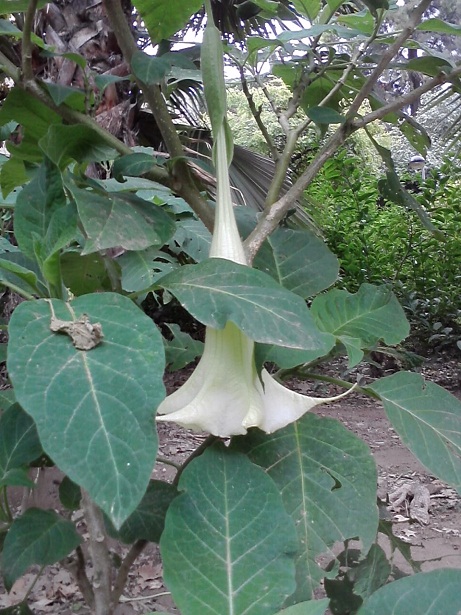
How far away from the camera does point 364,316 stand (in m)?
0.64

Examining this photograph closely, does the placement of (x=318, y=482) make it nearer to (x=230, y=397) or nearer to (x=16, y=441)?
(x=230, y=397)

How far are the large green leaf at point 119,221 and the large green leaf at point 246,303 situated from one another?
6 centimetres

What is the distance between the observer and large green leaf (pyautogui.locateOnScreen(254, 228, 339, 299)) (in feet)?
2.05

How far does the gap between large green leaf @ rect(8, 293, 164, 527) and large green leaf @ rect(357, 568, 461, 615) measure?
20cm

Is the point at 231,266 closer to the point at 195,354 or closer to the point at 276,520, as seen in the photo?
the point at 276,520

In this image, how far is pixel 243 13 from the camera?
0.70 meters

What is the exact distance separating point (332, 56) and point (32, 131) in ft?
1.17

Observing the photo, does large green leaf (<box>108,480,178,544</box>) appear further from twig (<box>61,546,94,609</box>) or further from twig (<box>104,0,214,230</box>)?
twig (<box>104,0,214,230</box>)

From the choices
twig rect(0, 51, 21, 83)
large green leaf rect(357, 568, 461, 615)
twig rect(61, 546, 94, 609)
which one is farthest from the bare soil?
twig rect(0, 51, 21, 83)

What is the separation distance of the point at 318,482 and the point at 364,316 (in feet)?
0.67

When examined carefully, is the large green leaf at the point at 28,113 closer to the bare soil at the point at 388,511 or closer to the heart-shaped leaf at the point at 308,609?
the heart-shaped leaf at the point at 308,609

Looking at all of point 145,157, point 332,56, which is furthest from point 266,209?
point 332,56

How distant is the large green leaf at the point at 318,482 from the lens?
1.58 feet

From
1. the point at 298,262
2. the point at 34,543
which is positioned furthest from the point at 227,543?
the point at 298,262
